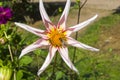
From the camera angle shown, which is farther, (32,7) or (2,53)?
(32,7)

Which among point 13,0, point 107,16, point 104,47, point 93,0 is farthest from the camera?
point 93,0

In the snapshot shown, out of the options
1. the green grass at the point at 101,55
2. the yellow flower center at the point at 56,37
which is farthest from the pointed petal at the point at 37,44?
the green grass at the point at 101,55

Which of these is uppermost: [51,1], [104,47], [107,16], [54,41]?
[54,41]

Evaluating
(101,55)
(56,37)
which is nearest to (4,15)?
(56,37)

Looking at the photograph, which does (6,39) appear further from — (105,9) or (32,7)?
(105,9)

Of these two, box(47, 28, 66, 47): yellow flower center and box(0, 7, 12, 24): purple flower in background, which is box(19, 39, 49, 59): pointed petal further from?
box(0, 7, 12, 24): purple flower in background

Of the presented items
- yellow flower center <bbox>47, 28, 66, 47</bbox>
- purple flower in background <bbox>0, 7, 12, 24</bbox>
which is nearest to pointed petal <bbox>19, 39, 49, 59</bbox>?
yellow flower center <bbox>47, 28, 66, 47</bbox>

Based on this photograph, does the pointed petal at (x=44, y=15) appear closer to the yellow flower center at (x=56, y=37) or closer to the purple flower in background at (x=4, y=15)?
the yellow flower center at (x=56, y=37)

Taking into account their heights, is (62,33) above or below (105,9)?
above

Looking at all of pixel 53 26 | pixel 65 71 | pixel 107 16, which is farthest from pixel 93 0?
pixel 53 26
